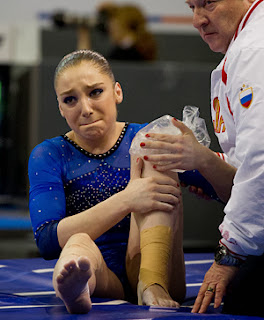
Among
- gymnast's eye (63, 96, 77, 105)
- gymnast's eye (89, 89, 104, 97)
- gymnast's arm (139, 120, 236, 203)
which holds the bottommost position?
gymnast's arm (139, 120, 236, 203)

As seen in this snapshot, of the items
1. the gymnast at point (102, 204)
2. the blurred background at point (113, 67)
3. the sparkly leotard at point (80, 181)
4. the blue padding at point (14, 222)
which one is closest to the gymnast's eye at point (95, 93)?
the gymnast at point (102, 204)

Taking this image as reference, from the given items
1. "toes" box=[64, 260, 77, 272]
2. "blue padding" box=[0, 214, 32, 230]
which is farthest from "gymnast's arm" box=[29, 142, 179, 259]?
"blue padding" box=[0, 214, 32, 230]

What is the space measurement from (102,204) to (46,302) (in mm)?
270

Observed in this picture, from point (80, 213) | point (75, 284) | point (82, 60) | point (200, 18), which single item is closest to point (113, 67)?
point (82, 60)

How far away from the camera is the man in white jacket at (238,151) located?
127 cm

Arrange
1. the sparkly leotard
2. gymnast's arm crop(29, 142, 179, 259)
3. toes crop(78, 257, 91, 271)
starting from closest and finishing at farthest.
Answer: toes crop(78, 257, 91, 271)
gymnast's arm crop(29, 142, 179, 259)
the sparkly leotard

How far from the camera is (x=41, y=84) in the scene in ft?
12.3

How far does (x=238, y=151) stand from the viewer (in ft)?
4.32

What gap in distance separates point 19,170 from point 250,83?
3752 mm

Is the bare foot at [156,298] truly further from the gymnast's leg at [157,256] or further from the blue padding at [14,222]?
the blue padding at [14,222]

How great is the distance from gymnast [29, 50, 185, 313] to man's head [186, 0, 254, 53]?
1.04 feet

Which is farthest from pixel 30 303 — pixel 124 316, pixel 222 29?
pixel 222 29

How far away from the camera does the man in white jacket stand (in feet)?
4.15

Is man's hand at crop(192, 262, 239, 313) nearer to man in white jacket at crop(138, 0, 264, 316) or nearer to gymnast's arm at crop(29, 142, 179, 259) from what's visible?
man in white jacket at crop(138, 0, 264, 316)
